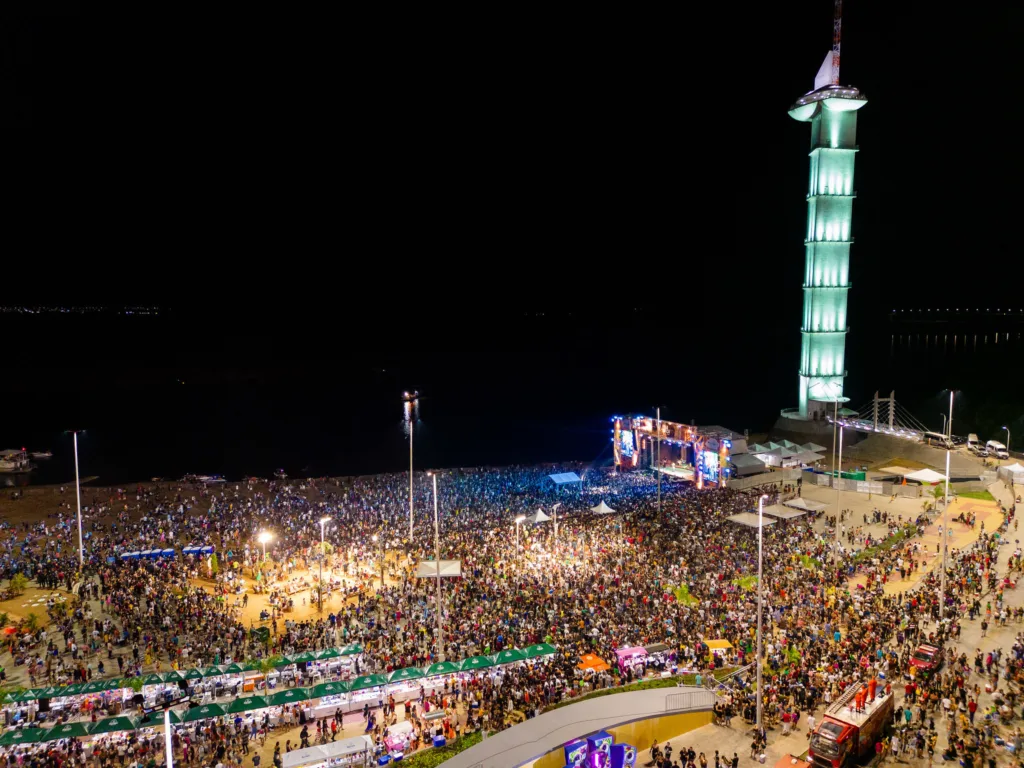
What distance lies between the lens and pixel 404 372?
17050 centimetres

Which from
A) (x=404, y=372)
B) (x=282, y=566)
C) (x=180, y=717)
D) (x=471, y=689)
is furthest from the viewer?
(x=404, y=372)

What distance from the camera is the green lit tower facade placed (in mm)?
62844

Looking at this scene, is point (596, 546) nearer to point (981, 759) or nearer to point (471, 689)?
point (471, 689)

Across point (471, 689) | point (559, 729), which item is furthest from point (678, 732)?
point (471, 689)

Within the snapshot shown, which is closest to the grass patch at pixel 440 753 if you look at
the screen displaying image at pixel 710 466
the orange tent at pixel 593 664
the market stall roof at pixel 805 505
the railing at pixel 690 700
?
the orange tent at pixel 593 664

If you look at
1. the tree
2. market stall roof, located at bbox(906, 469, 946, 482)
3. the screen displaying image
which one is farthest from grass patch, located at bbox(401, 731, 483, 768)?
market stall roof, located at bbox(906, 469, 946, 482)

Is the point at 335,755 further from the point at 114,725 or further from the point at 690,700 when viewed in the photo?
the point at 690,700

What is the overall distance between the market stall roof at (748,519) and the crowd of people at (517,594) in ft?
1.50

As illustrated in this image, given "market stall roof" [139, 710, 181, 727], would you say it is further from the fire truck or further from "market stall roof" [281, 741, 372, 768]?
the fire truck

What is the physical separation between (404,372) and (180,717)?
503ft

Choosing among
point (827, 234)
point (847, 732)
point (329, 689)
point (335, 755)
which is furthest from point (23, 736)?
point (827, 234)

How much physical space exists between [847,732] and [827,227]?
183 feet

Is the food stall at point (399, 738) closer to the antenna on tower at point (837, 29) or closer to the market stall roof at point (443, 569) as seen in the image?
the market stall roof at point (443, 569)

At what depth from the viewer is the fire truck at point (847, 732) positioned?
16031mm
